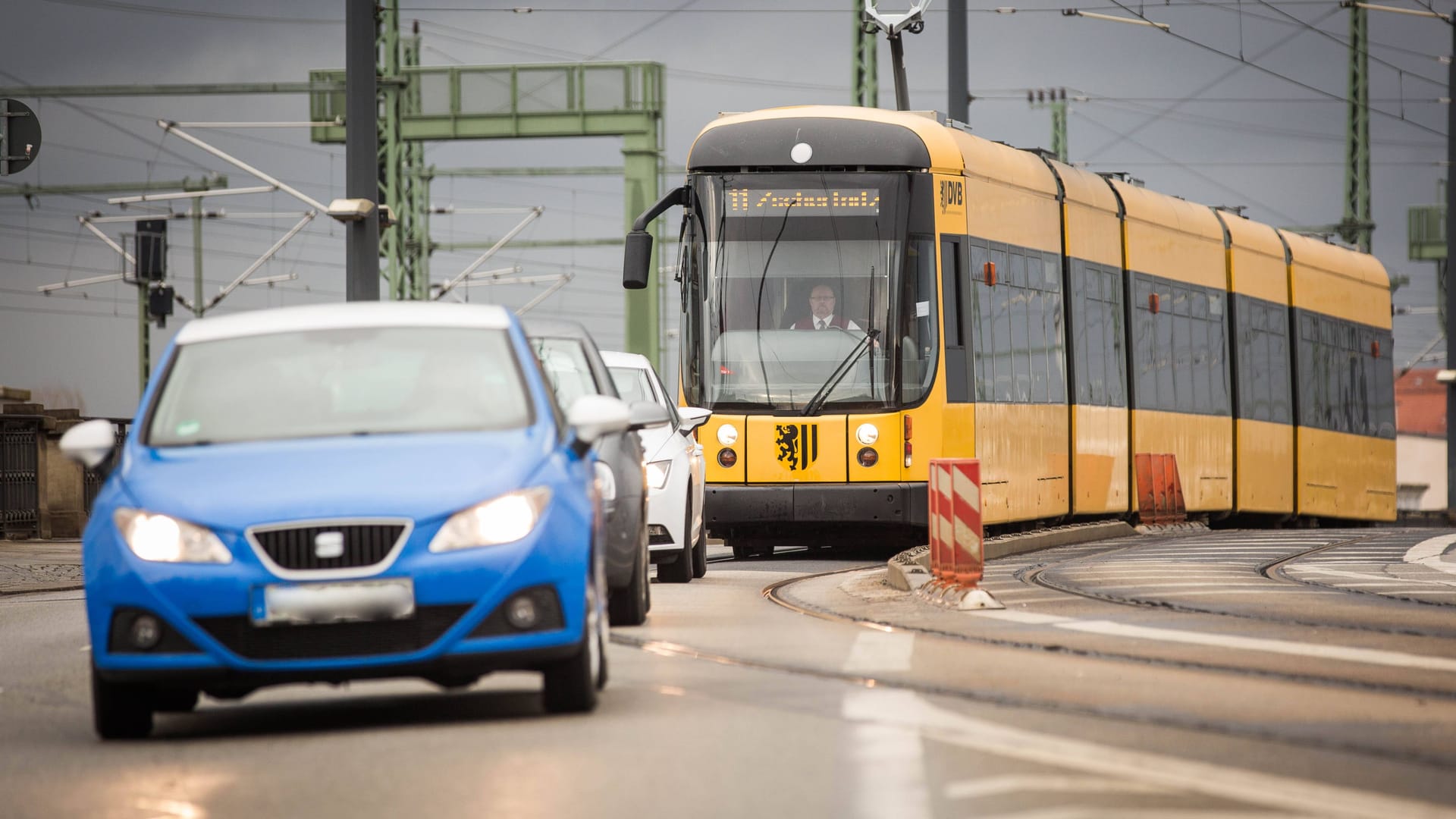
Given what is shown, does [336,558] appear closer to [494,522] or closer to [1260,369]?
[494,522]

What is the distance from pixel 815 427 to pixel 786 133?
2630 millimetres

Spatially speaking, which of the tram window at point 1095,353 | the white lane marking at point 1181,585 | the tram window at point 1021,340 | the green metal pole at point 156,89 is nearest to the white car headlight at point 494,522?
the white lane marking at point 1181,585

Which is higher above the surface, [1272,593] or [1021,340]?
[1021,340]

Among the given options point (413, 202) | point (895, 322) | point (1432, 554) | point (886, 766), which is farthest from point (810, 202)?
point (413, 202)

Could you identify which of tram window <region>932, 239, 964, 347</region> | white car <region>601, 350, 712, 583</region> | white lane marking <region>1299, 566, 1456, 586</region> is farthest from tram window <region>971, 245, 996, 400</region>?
white car <region>601, 350, 712, 583</region>

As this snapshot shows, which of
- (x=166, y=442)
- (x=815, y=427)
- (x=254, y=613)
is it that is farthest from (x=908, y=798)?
(x=815, y=427)

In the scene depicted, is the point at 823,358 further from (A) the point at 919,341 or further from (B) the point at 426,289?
(B) the point at 426,289

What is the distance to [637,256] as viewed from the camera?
19.7 meters

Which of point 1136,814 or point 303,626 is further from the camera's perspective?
point 303,626

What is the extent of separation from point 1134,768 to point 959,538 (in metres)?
7.29

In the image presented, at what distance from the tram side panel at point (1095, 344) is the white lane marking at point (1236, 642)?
10625 millimetres

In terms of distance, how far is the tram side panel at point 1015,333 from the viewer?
2072 cm

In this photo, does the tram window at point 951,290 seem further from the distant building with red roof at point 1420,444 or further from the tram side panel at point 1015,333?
the distant building with red roof at point 1420,444

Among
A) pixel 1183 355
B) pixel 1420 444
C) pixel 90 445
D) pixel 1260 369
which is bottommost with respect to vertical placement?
pixel 1420 444
